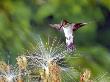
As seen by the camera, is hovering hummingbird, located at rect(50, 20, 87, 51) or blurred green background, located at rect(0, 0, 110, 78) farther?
blurred green background, located at rect(0, 0, 110, 78)

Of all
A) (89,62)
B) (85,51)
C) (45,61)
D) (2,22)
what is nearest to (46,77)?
(45,61)

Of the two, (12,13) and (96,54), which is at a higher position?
(12,13)

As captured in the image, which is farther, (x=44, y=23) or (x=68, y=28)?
(x=44, y=23)

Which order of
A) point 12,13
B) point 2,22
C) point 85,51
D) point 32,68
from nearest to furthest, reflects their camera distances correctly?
point 32,68, point 2,22, point 12,13, point 85,51

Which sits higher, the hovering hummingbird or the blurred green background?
the blurred green background

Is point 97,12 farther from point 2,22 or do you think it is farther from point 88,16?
point 2,22

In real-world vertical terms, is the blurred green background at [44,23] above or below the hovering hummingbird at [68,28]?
above

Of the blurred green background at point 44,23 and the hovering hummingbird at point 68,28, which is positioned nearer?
the hovering hummingbird at point 68,28

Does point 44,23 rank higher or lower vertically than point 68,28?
higher
